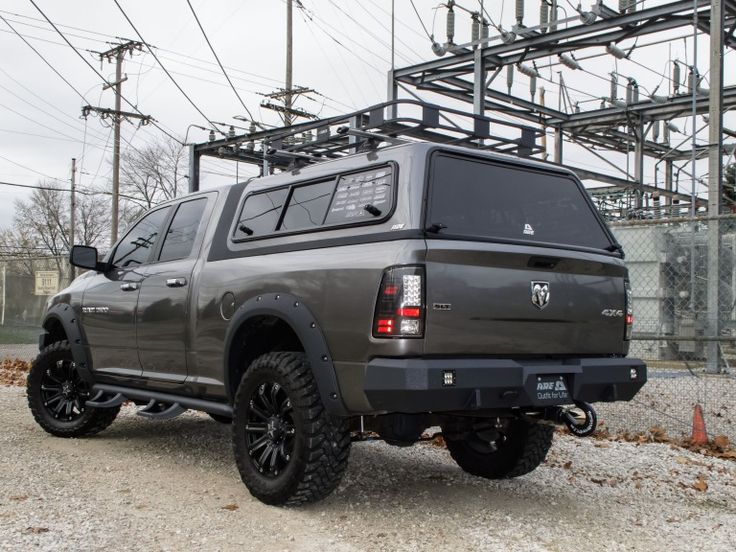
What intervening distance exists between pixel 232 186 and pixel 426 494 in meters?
2.64

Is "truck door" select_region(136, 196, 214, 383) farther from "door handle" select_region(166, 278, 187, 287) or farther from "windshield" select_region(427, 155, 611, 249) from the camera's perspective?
"windshield" select_region(427, 155, 611, 249)


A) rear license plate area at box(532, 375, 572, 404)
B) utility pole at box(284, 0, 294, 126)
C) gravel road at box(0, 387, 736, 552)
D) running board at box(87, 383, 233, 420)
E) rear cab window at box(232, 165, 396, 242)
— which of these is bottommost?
gravel road at box(0, 387, 736, 552)

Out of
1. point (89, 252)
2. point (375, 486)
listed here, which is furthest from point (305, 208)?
point (89, 252)

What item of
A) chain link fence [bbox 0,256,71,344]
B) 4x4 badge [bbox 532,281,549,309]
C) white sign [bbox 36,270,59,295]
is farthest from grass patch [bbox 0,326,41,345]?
4x4 badge [bbox 532,281,549,309]

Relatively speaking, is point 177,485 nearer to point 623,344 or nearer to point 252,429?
point 252,429

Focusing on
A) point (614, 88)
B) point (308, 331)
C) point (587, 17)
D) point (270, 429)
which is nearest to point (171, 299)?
point (270, 429)

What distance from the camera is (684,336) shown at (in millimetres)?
7609

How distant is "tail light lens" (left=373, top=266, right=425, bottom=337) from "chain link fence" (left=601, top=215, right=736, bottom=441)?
12.3ft

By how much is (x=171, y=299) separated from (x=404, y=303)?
2460mm

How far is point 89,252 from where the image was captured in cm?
672

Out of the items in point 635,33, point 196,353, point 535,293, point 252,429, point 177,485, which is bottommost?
point 177,485

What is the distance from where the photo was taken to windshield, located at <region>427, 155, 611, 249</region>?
448cm

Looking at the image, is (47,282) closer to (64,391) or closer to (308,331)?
(64,391)

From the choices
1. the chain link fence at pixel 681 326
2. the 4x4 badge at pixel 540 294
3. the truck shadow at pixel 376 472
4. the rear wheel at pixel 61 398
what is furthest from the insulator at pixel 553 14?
the 4x4 badge at pixel 540 294
